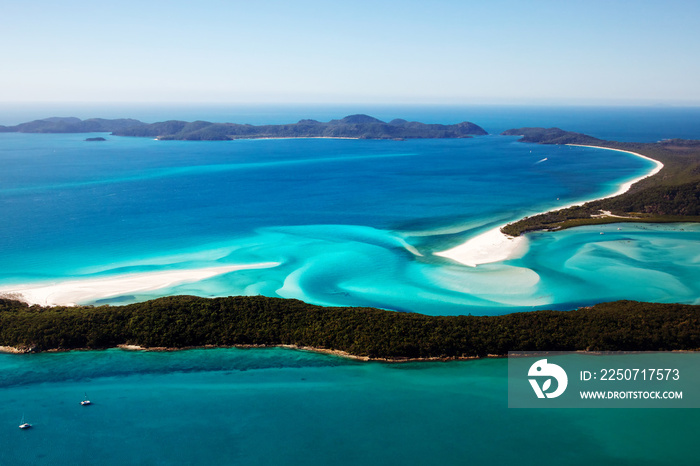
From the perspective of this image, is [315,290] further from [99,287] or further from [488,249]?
[488,249]

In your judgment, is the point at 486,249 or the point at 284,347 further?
the point at 486,249

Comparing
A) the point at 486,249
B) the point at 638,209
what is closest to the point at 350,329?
the point at 486,249

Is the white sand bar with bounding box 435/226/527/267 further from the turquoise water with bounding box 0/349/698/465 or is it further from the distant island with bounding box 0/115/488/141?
the distant island with bounding box 0/115/488/141

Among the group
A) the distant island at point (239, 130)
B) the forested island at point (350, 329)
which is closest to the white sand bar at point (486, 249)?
the forested island at point (350, 329)

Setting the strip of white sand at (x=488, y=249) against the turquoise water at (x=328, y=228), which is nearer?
the turquoise water at (x=328, y=228)

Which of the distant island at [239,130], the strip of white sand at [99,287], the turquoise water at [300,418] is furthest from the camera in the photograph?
the distant island at [239,130]

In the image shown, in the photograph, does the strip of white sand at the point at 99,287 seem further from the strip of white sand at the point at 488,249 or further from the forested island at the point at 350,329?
the strip of white sand at the point at 488,249
